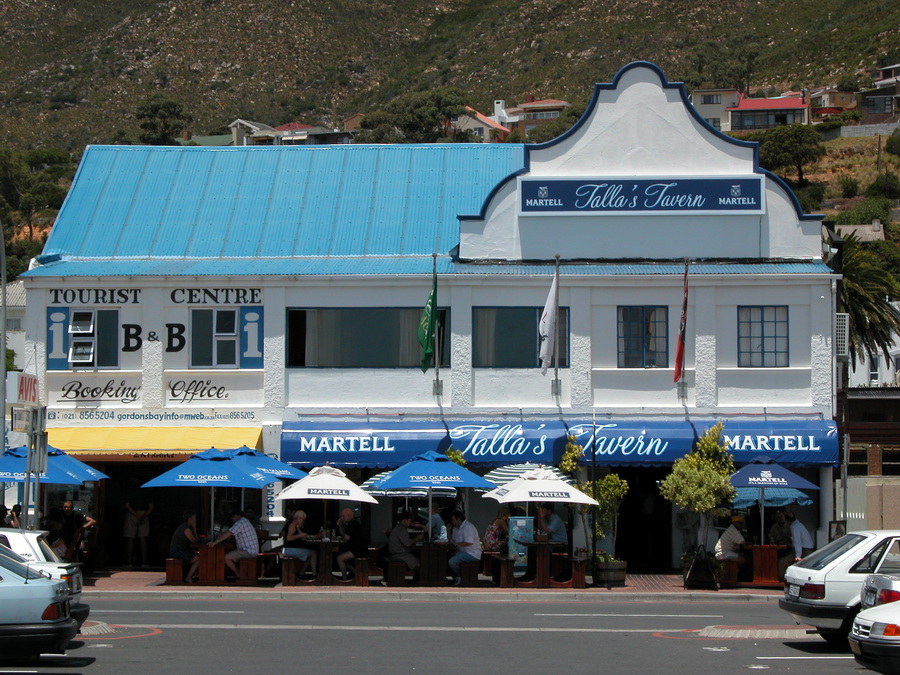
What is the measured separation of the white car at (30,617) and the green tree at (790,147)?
11088 centimetres

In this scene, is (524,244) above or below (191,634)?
above

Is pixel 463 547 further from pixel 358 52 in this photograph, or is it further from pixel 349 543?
pixel 358 52

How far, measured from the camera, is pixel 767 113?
139m

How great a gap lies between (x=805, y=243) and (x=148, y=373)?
1461 cm

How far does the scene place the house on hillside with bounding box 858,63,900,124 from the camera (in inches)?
5571

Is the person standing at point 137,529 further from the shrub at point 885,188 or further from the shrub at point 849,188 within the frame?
the shrub at point 885,188

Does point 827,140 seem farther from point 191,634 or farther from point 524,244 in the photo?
point 191,634

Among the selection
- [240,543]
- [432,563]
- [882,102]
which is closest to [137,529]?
[240,543]

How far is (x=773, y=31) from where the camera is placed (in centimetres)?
16575

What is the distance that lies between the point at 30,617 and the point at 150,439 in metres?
13.8

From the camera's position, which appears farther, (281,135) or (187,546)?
(281,135)

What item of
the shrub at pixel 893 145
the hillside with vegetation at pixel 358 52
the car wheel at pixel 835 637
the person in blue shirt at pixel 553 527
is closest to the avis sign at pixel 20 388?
the person in blue shirt at pixel 553 527

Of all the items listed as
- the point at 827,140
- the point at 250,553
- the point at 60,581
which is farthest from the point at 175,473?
the point at 827,140

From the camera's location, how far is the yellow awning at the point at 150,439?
26.3 metres
